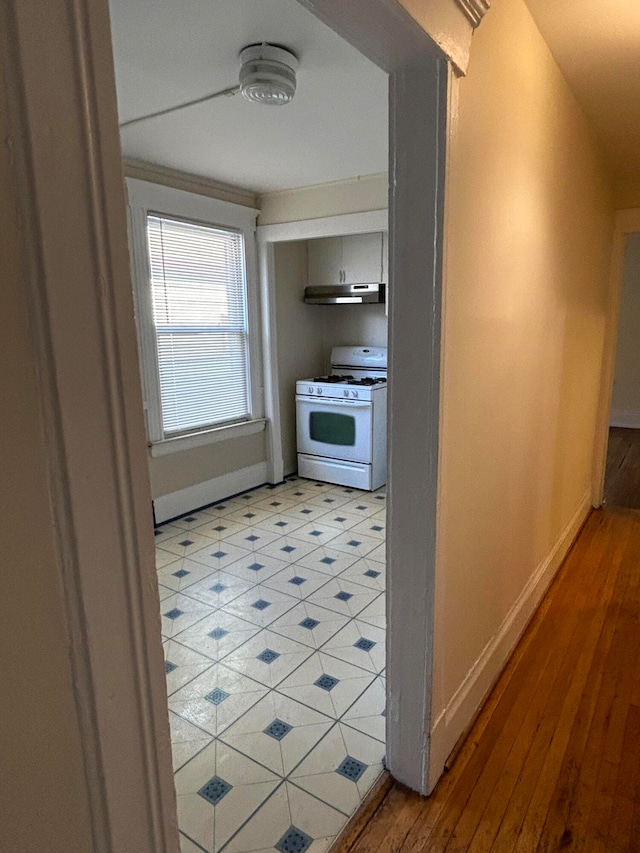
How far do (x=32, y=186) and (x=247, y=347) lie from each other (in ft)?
13.1

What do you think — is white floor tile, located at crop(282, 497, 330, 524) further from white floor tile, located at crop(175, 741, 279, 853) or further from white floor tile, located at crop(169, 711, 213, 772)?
white floor tile, located at crop(175, 741, 279, 853)

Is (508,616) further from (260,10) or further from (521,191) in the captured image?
(260,10)

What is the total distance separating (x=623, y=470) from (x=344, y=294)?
328cm

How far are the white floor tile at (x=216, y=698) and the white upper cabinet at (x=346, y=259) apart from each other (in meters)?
3.44

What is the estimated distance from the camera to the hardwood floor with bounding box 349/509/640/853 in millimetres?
1503

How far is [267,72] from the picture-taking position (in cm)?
201

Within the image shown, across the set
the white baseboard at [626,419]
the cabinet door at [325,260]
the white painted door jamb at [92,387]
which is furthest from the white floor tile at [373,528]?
the white baseboard at [626,419]

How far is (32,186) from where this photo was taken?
0.50 meters

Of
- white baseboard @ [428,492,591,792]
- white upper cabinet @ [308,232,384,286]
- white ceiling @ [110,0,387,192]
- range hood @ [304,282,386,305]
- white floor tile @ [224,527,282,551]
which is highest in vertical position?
white ceiling @ [110,0,387,192]

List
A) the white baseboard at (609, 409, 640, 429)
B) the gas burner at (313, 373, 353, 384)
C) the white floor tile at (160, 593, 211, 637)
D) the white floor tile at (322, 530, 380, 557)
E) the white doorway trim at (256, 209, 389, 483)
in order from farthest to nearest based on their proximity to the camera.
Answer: the white baseboard at (609, 409, 640, 429) < the gas burner at (313, 373, 353, 384) < the white doorway trim at (256, 209, 389, 483) < the white floor tile at (322, 530, 380, 557) < the white floor tile at (160, 593, 211, 637)

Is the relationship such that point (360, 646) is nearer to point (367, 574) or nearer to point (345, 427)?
point (367, 574)

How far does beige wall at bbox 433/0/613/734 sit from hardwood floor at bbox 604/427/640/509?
199cm

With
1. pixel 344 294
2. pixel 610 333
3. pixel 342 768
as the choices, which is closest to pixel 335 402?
pixel 344 294

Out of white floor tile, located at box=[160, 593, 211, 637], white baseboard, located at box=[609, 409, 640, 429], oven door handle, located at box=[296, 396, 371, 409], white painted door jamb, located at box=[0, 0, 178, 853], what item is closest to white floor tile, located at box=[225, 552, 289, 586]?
white floor tile, located at box=[160, 593, 211, 637]
